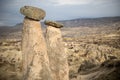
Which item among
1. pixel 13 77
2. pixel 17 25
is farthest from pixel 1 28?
pixel 13 77

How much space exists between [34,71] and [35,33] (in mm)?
1302

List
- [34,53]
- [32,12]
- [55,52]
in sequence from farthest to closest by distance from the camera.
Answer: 1. [55,52]
2. [32,12]
3. [34,53]

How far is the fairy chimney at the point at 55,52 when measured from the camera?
30.8ft

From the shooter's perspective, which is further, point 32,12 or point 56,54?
point 56,54

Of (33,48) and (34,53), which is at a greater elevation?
(33,48)

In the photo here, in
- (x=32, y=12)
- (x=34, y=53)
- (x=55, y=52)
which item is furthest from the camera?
(x=55, y=52)

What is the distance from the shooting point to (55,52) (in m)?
9.44

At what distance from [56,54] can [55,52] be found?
3.4 inches

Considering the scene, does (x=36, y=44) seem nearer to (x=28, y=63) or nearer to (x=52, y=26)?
(x=28, y=63)

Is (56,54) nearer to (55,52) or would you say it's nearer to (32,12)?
(55,52)

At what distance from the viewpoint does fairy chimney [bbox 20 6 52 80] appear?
756cm

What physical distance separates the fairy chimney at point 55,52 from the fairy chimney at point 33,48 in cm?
128

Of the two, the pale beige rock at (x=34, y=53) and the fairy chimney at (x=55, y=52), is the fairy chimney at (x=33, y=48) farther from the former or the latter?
the fairy chimney at (x=55, y=52)

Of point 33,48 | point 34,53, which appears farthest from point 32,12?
point 34,53
